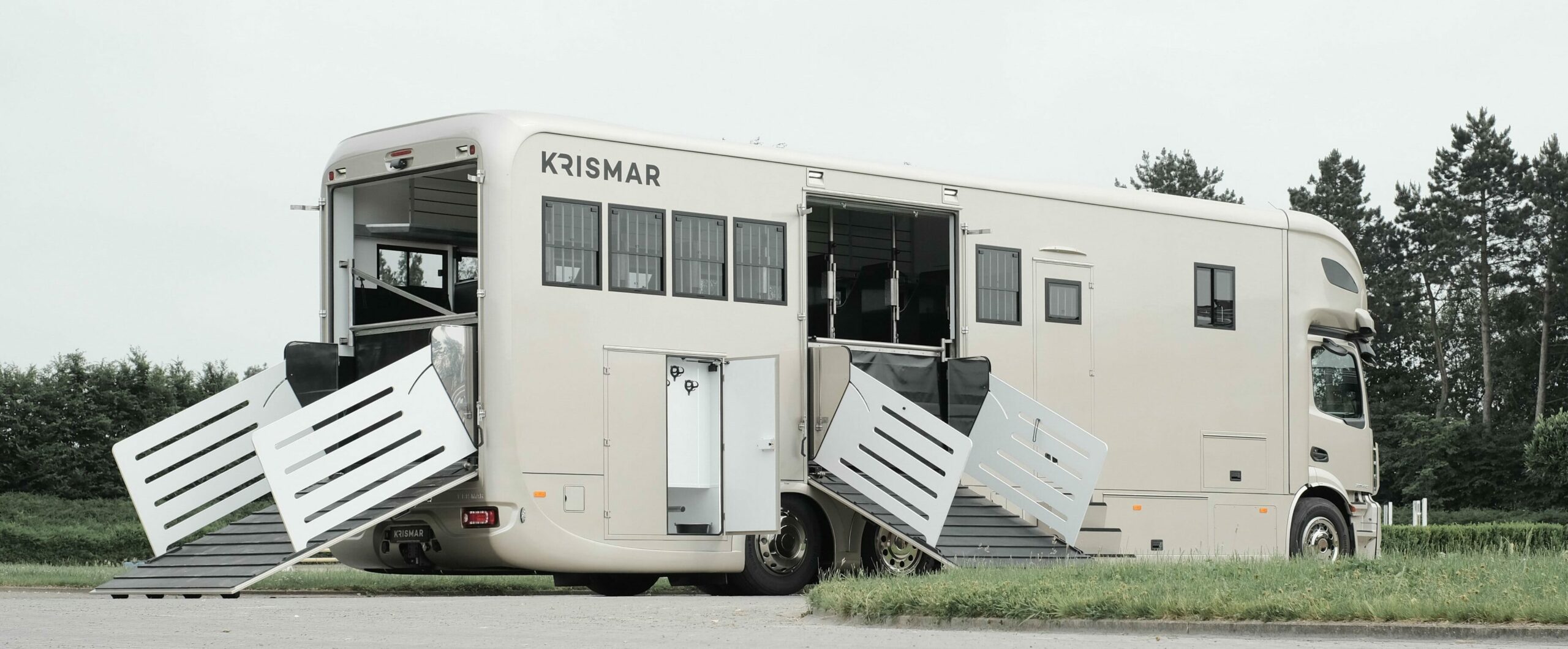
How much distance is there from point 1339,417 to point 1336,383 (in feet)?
1.15

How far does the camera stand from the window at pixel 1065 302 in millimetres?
15242

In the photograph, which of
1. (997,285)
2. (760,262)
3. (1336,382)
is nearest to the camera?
(760,262)

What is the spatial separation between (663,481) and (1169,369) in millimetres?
5323

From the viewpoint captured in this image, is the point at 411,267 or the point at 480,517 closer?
the point at 480,517

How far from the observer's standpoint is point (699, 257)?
13320 mm

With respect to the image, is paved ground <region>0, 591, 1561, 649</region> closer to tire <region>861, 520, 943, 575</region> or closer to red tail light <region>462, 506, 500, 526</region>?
red tail light <region>462, 506, 500, 526</region>

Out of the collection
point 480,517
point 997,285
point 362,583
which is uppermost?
point 997,285

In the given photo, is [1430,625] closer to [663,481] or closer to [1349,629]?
[1349,629]

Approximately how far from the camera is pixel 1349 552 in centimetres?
1688

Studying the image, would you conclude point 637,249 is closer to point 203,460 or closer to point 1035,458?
point 203,460

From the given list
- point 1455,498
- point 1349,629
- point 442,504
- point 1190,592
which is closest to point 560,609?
point 442,504

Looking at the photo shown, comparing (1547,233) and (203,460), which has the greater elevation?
(1547,233)

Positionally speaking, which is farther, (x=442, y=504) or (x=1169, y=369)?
(x=1169, y=369)

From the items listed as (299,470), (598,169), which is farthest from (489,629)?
(598,169)
